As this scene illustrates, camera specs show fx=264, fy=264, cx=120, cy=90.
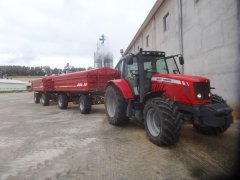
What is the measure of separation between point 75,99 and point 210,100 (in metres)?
8.98

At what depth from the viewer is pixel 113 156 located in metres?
5.40

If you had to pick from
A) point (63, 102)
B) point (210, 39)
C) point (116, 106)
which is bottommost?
point (63, 102)

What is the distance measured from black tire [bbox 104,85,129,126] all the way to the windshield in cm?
132

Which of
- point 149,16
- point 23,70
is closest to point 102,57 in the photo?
point 149,16

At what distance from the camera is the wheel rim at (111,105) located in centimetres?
852

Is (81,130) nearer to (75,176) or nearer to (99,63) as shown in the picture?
(75,176)

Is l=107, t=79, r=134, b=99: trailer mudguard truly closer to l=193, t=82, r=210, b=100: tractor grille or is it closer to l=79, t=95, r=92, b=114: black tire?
l=193, t=82, r=210, b=100: tractor grille

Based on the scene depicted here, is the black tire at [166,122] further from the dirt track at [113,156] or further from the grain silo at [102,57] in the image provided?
the grain silo at [102,57]

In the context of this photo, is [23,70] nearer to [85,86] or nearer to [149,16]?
[149,16]

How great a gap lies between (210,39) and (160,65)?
12.9ft

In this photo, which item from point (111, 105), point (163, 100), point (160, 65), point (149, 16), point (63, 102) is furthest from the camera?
point (149, 16)

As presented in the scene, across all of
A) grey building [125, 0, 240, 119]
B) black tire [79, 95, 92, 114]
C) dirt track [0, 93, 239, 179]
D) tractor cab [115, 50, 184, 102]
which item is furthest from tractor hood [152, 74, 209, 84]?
black tire [79, 95, 92, 114]

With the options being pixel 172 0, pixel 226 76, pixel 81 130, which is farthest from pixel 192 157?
pixel 172 0

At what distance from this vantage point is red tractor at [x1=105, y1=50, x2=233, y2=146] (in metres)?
5.49
